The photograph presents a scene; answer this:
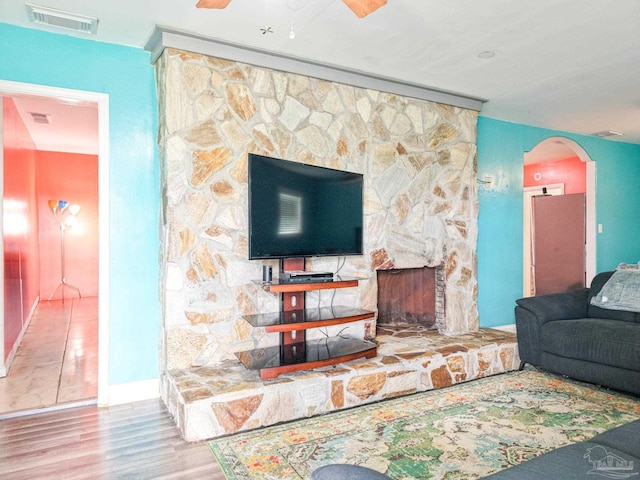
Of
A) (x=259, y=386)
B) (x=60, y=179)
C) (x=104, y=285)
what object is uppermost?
(x=60, y=179)

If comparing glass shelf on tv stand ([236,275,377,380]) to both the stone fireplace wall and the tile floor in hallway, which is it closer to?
the stone fireplace wall

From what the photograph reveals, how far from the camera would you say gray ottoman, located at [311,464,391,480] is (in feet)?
3.29

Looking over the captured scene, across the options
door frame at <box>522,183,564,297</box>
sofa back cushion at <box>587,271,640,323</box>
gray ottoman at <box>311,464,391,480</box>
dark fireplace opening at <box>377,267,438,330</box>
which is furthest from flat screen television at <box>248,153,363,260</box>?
door frame at <box>522,183,564,297</box>

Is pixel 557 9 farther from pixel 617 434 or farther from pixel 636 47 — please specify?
pixel 617 434

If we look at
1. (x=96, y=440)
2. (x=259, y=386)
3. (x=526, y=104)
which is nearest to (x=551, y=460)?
(x=259, y=386)

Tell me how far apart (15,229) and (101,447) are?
305cm

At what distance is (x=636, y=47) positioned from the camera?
3031 mm

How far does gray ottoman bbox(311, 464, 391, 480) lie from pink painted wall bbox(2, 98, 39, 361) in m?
3.51

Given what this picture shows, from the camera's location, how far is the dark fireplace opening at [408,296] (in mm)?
4176

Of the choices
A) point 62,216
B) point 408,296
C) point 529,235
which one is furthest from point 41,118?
point 529,235

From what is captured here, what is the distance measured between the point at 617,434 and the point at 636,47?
2751mm

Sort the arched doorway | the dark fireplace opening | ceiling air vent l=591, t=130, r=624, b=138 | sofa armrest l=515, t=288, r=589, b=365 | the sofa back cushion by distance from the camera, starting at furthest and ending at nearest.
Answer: the arched doorway, ceiling air vent l=591, t=130, r=624, b=138, the dark fireplace opening, sofa armrest l=515, t=288, r=589, b=365, the sofa back cushion

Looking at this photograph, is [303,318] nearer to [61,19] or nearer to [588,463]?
[588,463]

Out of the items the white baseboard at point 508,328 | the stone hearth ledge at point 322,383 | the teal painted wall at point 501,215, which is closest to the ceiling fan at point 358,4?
the stone hearth ledge at point 322,383
